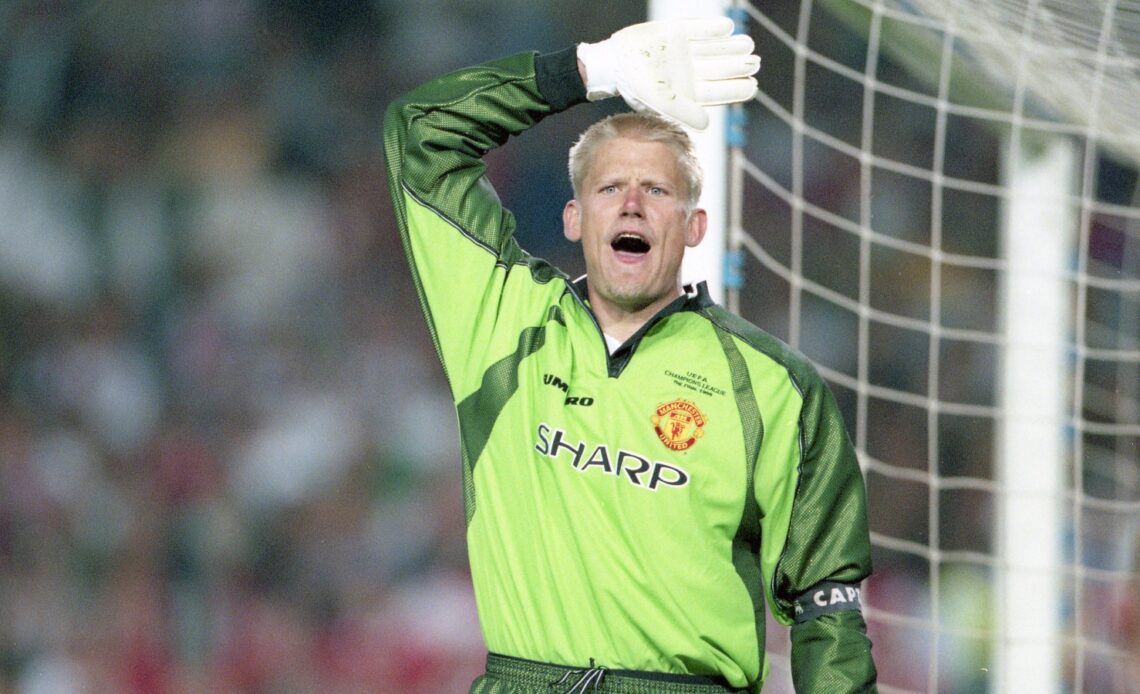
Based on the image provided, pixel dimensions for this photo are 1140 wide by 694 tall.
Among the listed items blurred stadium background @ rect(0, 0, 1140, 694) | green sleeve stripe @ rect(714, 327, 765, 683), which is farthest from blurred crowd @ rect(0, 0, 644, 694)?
green sleeve stripe @ rect(714, 327, 765, 683)

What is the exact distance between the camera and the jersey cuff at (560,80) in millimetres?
2158

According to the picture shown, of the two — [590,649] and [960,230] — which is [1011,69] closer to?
[960,230]

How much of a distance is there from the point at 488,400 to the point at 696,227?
1.20 ft

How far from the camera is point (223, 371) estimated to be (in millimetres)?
4465

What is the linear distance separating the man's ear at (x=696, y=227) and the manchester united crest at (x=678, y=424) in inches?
9.2

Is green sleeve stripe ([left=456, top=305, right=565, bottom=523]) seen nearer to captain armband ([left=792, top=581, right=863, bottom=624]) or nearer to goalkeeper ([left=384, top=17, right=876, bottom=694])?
goalkeeper ([left=384, top=17, right=876, bottom=694])

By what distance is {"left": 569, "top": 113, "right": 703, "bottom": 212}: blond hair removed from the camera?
210 cm

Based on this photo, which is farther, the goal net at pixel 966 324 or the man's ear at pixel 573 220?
the goal net at pixel 966 324

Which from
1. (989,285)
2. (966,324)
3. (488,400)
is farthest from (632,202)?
(989,285)

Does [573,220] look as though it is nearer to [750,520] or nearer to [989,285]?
[750,520]

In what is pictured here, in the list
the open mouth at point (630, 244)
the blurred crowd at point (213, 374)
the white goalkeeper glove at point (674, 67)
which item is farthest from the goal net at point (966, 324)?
the open mouth at point (630, 244)

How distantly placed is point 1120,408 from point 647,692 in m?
3.46

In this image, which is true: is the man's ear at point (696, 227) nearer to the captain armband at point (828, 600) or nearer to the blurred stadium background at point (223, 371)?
the captain armband at point (828, 600)

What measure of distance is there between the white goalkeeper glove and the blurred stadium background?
249cm
